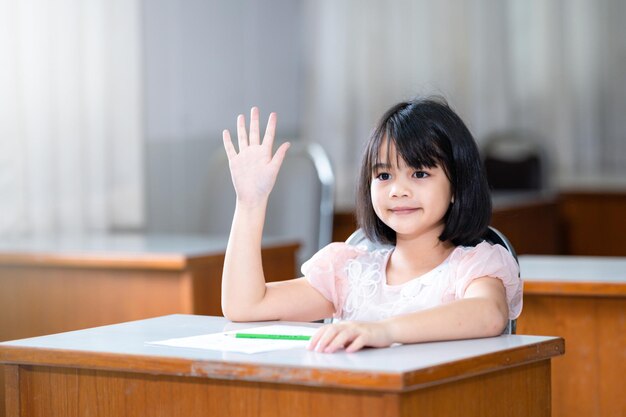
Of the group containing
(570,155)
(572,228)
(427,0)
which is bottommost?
(572,228)

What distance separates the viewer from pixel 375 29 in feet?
19.0

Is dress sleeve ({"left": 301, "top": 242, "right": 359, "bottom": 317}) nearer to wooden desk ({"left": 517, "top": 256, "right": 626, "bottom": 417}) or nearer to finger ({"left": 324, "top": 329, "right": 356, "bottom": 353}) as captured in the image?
finger ({"left": 324, "top": 329, "right": 356, "bottom": 353})

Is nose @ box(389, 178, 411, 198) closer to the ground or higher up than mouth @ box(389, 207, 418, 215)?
higher up

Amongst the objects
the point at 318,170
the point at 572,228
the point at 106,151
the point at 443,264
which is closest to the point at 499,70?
the point at 572,228

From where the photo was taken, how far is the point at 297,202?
4188 mm

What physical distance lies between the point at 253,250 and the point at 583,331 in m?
0.98

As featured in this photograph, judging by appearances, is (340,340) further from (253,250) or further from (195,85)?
(195,85)

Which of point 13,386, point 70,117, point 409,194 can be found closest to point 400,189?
point 409,194

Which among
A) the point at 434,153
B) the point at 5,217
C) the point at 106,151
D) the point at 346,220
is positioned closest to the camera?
the point at 434,153

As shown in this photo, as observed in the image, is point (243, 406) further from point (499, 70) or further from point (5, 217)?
point (499, 70)

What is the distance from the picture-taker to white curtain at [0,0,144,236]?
353 centimetres

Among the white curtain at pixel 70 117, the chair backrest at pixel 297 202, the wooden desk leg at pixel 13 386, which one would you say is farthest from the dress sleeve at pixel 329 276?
the chair backrest at pixel 297 202

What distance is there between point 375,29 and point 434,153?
3.98m

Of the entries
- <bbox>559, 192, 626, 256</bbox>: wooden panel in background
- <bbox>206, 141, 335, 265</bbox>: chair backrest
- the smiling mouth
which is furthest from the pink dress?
<bbox>559, 192, 626, 256</bbox>: wooden panel in background
